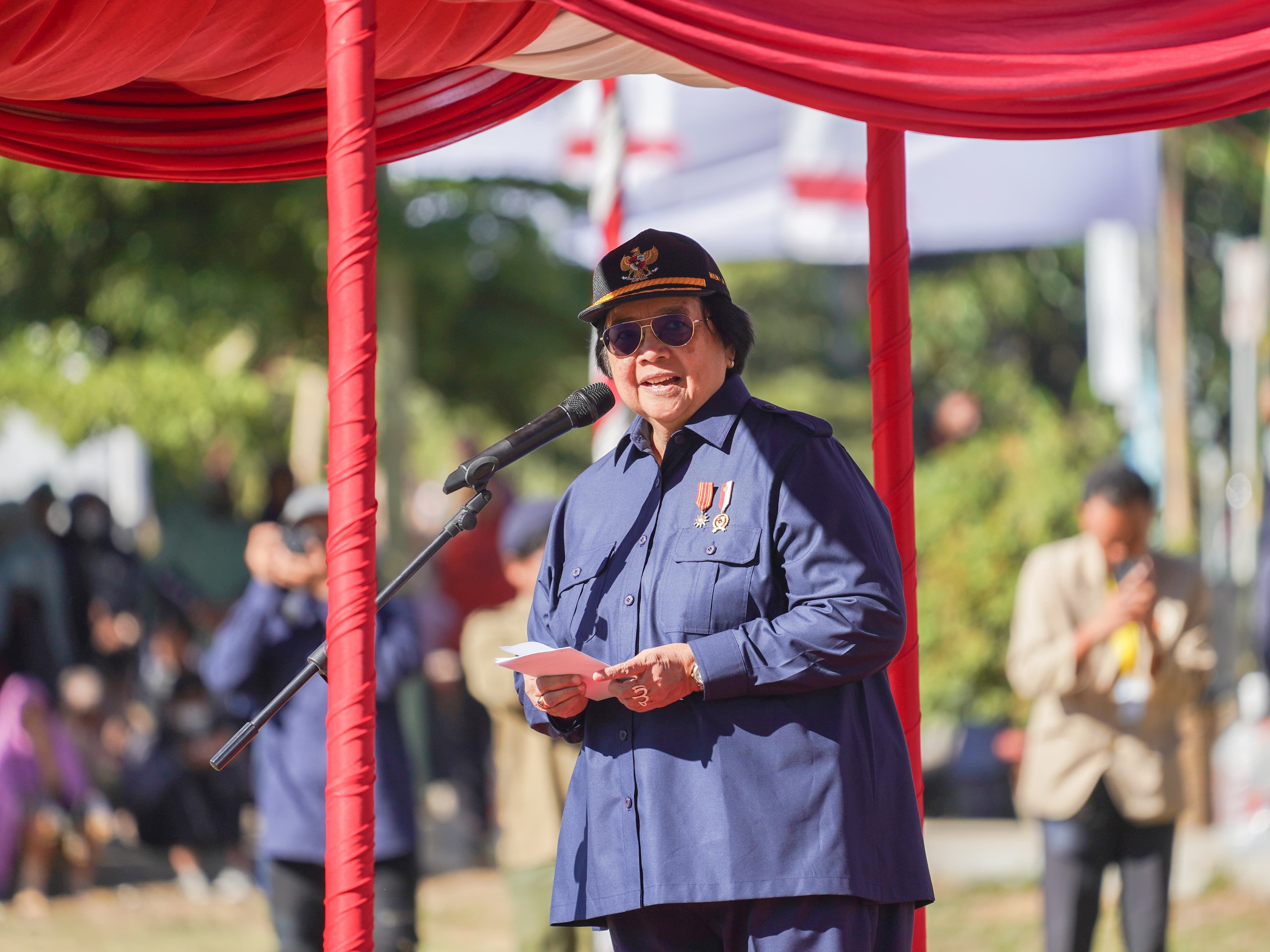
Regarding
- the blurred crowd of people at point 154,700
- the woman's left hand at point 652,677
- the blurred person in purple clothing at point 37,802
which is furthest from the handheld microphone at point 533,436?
the blurred person in purple clothing at point 37,802

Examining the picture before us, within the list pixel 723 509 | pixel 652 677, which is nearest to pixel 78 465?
pixel 723 509

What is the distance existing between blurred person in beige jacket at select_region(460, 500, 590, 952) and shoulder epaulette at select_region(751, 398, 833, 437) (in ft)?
7.54

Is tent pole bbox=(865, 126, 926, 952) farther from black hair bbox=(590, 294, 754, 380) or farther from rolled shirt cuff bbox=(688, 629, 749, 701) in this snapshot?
rolled shirt cuff bbox=(688, 629, 749, 701)

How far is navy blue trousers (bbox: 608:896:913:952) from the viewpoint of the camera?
2545 mm

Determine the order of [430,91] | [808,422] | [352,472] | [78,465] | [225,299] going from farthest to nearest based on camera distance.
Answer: [78,465] → [225,299] → [430,91] → [808,422] → [352,472]

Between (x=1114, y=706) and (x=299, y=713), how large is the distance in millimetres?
2553

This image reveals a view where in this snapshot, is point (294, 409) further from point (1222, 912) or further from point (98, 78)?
point (98, 78)

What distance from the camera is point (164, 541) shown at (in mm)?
9391

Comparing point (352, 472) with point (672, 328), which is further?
point (672, 328)

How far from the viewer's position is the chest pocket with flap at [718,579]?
8.69 feet

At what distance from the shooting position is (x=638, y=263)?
9.34ft

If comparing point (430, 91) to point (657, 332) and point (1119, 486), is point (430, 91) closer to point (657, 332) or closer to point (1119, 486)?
point (657, 332)

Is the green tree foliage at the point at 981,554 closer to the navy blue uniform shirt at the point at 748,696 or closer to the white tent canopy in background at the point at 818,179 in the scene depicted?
the white tent canopy in background at the point at 818,179

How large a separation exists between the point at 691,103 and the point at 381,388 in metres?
2.96
